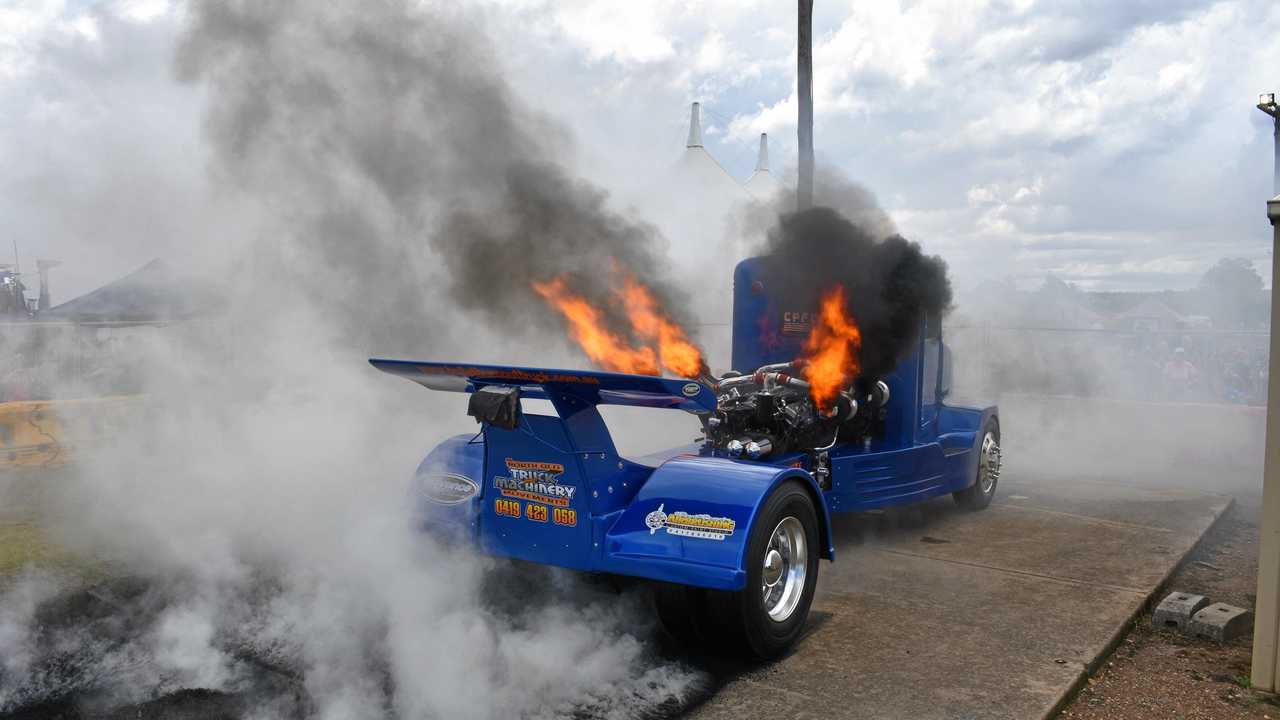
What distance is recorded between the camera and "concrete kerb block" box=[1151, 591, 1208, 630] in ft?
15.9

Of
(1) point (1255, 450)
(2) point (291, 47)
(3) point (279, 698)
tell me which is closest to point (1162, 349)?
(1) point (1255, 450)

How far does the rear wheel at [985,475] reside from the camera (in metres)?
7.91

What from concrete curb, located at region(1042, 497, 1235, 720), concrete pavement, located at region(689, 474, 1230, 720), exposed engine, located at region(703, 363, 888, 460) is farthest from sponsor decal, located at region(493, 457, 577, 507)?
concrete curb, located at region(1042, 497, 1235, 720)

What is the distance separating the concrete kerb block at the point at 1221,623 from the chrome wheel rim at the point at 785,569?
2.15 metres

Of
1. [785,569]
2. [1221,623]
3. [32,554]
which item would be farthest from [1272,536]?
[32,554]

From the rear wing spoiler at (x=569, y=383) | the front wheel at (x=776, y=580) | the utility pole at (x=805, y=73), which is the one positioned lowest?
the front wheel at (x=776, y=580)

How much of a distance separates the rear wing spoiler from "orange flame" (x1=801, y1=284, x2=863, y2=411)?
2572 millimetres

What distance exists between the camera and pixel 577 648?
4.16 meters

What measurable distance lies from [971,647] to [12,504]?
757cm

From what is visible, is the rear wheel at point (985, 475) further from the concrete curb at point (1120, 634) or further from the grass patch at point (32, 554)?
the grass patch at point (32, 554)

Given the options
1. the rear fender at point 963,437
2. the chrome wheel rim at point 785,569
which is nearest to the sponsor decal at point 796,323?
the rear fender at point 963,437

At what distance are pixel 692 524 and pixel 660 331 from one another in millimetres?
3863

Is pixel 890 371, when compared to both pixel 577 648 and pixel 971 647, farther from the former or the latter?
pixel 577 648

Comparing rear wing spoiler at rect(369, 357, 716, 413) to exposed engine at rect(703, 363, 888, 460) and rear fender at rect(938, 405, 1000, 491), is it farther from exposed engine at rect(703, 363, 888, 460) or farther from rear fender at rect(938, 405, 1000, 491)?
rear fender at rect(938, 405, 1000, 491)
